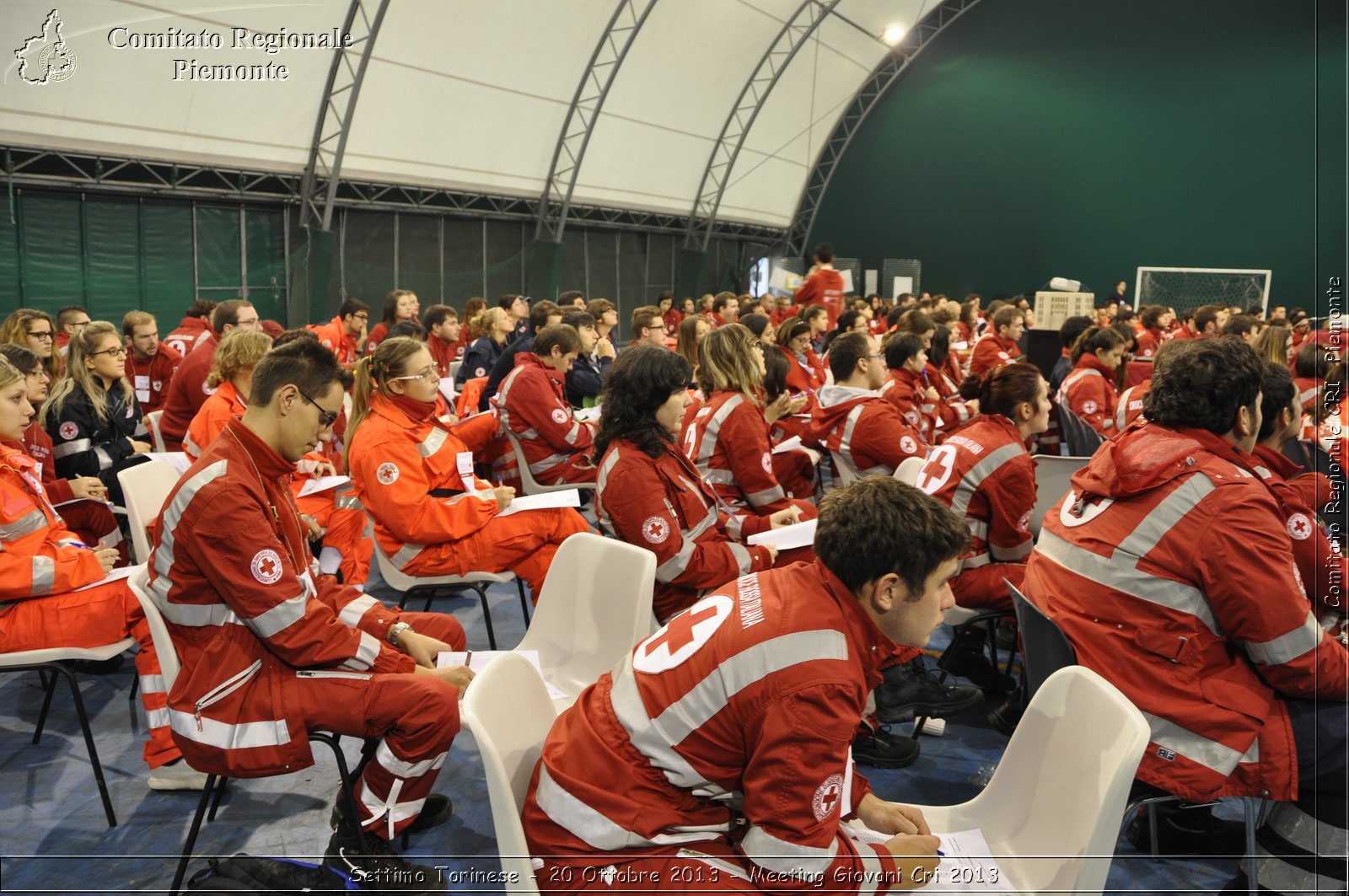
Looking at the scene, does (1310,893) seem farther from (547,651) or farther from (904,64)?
(904,64)

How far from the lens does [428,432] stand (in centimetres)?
378

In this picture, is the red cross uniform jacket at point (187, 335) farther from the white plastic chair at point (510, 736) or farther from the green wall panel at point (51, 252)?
the white plastic chair at point (510, 736)

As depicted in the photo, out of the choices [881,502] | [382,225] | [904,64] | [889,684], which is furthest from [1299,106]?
[881,502]

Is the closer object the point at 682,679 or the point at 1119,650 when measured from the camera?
the point at 682,679

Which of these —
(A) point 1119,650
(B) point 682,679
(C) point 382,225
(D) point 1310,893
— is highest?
(C) point 382,225

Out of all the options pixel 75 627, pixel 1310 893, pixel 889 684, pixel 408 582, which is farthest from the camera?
pixel 408 582

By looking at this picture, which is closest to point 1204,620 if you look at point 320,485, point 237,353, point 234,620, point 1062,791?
point 1062,791

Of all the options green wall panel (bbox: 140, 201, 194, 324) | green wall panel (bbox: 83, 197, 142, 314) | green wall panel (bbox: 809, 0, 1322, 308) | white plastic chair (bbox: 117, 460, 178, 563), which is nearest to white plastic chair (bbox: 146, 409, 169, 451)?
white plastic chair (bbox: 117, 460, 178, 563)

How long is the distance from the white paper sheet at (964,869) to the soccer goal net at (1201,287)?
1776 cm

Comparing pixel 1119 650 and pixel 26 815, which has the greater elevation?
pixel 1119 650

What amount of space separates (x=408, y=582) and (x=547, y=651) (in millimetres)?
927

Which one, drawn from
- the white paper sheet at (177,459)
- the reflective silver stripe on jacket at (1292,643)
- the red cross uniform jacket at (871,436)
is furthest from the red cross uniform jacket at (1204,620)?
the white paper sheet at (177,459)

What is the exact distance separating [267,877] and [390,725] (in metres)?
0.43

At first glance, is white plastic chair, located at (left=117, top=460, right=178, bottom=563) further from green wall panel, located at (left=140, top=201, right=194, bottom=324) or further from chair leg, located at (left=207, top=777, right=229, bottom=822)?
green wall panel, located at (left=140, top=201, right=194, bottom=324)
